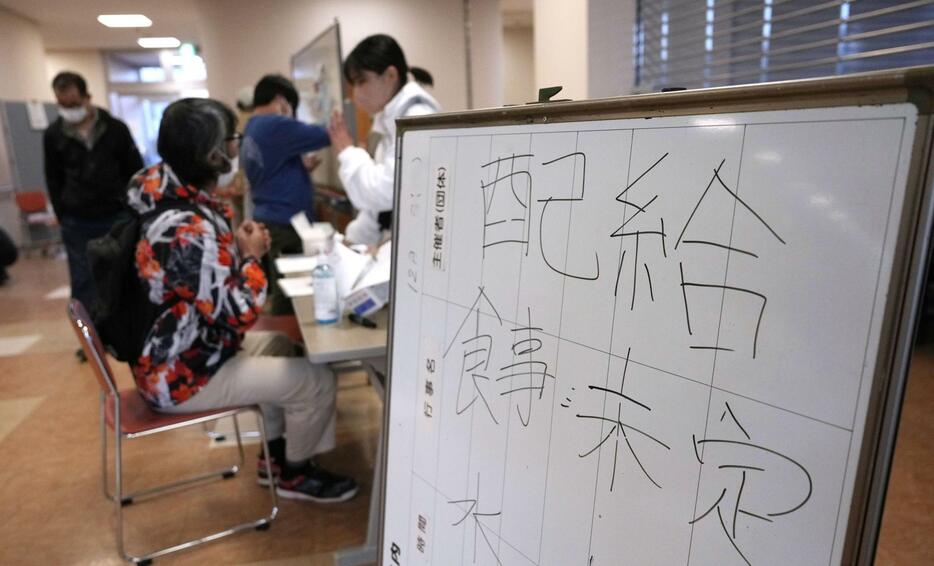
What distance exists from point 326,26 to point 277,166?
10.7 feet

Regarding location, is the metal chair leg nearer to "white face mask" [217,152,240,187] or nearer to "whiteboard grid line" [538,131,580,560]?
"white face mask" [217,152,240,187]

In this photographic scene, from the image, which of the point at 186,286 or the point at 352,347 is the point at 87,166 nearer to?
the point at 186,286

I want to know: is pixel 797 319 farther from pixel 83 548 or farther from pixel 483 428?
pixel 83 548

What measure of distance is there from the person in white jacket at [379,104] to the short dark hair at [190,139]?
1.62ft

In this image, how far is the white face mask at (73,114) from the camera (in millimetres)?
3406

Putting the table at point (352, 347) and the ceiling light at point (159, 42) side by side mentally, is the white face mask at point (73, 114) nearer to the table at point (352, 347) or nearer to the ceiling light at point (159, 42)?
the table at point (352, 347)

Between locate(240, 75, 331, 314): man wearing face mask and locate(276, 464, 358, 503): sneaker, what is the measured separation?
2.84 feet

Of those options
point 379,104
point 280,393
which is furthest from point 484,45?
point 280,393

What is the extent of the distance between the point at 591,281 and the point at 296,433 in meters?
1.62

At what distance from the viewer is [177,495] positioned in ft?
7.57

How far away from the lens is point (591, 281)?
0.75m

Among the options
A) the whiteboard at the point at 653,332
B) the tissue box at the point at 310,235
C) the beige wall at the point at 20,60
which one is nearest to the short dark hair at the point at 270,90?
the tissue box at the point at 310,235

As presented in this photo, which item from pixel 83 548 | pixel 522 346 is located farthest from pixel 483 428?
pixel 83 548

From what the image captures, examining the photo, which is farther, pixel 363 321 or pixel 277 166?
pixel 277 166
